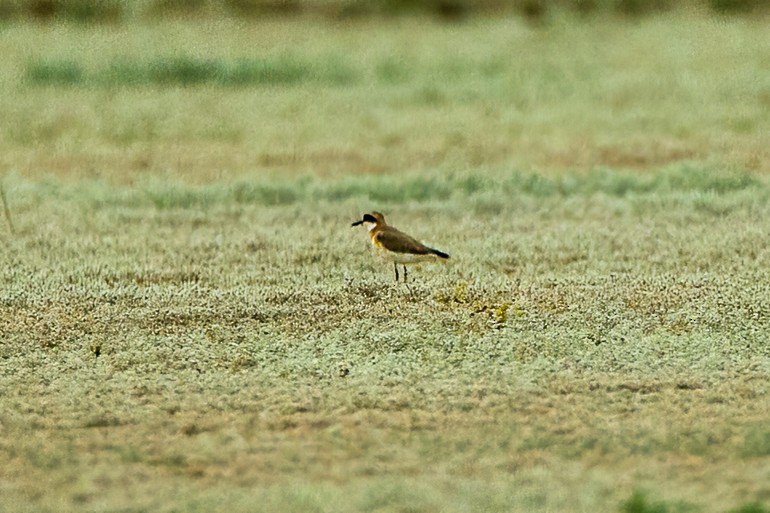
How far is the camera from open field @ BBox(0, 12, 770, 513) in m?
6.36

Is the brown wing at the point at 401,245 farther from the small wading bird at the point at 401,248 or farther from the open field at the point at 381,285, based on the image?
the open field at the point at 381,285

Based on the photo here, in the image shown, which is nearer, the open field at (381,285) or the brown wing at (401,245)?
the open field at (381,285)

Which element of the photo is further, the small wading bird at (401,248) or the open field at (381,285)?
the small wading bird at (401,248)

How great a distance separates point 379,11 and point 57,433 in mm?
18510

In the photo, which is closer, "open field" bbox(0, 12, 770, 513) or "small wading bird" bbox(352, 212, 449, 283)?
"open field" bbox(0, 12, 770, 513)

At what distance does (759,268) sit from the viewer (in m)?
10.4

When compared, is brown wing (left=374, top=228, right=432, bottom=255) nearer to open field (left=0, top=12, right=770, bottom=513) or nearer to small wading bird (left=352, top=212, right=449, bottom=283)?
small wading bird (left=352, top=212, right=449, bottom=283)

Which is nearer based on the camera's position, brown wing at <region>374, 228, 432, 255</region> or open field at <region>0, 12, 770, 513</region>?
open field at <region>0, 12, 770, 513</region>

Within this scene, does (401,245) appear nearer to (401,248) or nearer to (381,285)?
(401,248)

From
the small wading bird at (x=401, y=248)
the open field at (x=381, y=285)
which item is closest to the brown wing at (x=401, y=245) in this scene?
the small wading bird at (x=401, y=248)

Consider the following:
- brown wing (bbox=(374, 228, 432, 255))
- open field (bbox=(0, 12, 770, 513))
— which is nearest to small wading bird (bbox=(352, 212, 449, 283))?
brown wing (bbox=(374, 228, 432, 255))

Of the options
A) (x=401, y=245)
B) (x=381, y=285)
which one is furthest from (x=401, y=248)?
(x=381, y=285)

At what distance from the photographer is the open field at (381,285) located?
20.9 ft

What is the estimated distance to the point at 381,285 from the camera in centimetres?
984
